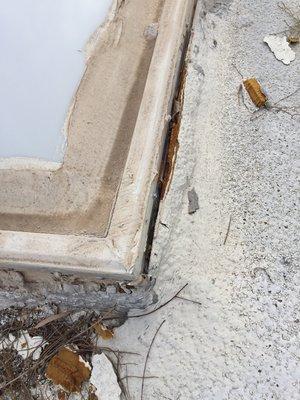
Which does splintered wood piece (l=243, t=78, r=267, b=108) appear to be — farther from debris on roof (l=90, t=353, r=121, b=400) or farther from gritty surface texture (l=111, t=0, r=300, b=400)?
debris on roof (l=90, t=353, r=121, b=400)

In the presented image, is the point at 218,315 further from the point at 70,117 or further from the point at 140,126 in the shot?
the point at 70,117

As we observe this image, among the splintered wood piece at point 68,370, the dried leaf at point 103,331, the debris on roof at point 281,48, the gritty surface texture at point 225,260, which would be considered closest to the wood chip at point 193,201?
the gritty surface texture at point 225,260

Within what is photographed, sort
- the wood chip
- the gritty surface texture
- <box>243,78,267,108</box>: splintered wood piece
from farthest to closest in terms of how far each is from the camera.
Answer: <box>243,78,267,108</box>: splintered wood piece → the wood chip → the gritty surface texture

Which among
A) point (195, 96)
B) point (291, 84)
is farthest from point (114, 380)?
point (291, 84)

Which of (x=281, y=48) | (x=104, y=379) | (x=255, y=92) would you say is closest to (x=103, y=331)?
(x=104, y=379)

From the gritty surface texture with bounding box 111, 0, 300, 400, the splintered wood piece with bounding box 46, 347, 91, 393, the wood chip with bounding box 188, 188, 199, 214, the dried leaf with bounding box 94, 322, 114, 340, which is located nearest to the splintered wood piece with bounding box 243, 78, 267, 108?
the gritty surface texture with bounding box 111, 0, 300, 400

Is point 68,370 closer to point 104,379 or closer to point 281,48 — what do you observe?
point 104,379
